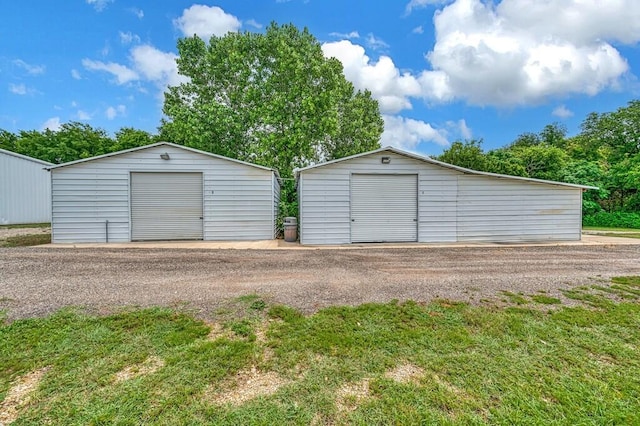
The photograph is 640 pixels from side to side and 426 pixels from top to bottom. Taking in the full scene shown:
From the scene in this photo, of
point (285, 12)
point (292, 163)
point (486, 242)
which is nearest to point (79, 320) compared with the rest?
point (486, 242)

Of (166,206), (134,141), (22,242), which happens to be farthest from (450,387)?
(134,141)

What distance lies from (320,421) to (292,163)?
48.2ft

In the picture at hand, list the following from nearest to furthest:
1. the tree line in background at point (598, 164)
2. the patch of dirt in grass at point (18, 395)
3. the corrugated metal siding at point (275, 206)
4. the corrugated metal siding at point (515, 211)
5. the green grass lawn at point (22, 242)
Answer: the patch of dirt in grass at point (18, 395) → the green grass lawn at point (22, 242) → the corrugated metal siding at point (515, 211) → the corrugated metal siding at point (275, 206) → the tree line in background at point (598, 164)

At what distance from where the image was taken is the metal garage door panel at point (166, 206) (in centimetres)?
990

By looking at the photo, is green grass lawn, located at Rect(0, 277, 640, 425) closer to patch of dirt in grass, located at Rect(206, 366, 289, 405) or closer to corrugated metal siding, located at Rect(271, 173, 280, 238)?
patch of dirt in grass, located at Rect(206, 366, 289, 405)

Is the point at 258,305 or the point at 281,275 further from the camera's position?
the point at 281,275

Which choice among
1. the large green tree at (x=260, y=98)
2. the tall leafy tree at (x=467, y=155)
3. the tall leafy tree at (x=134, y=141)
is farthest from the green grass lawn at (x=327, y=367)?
the tall leafy tree at (x=134, y=141)

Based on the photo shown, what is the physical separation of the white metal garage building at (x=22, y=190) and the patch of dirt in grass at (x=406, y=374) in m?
20.5

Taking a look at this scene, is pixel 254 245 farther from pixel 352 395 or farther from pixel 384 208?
pixel 352 395

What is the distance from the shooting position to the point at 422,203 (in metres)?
10.1

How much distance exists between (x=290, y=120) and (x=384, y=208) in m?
8.53

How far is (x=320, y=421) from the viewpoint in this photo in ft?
5.63

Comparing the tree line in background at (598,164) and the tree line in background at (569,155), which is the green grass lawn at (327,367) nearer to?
the tree line in background at (569,155)

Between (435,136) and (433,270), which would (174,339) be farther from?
(435,136)
